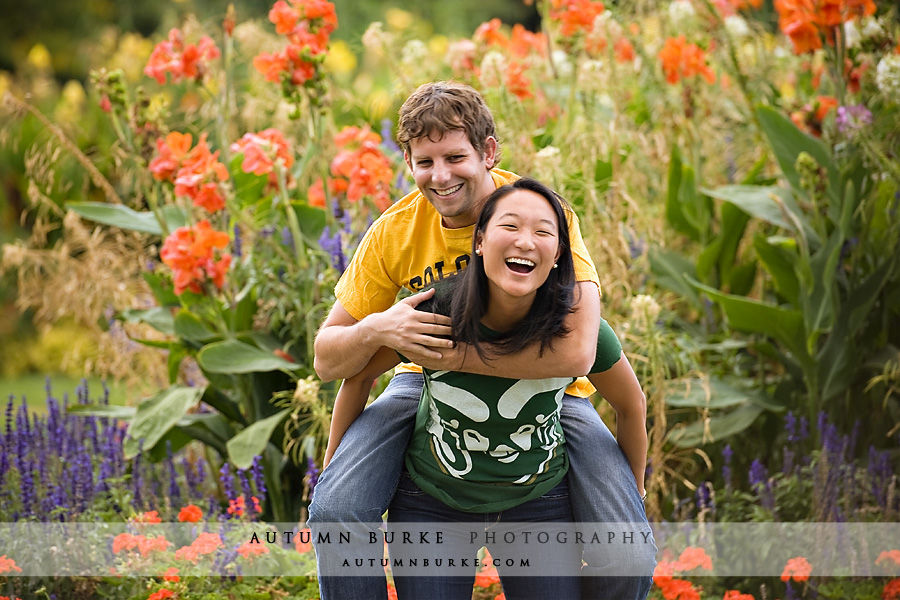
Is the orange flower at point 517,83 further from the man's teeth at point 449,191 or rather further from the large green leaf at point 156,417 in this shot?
the man's teeth at point 449,191

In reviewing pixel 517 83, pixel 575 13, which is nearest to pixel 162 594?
pixel 517 83

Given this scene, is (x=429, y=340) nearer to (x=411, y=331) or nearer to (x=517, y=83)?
(x=411, y=331)

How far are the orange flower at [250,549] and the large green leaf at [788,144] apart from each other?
201 cm

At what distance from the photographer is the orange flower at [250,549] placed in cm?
220

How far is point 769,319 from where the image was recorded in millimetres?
2773

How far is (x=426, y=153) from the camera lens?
1.67 m

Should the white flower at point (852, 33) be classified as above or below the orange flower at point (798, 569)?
above

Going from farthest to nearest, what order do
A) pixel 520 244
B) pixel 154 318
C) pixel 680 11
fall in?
pixel 680 11
pixel 154 318
pixel 520 244

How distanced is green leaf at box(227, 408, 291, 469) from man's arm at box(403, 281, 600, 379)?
1123 mm

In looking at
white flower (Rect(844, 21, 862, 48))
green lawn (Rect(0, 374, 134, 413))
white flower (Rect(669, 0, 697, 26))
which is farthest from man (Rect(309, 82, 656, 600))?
green lawn (Rect(0, 374, 134, 413))

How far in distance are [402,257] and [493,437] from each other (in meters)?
0.40

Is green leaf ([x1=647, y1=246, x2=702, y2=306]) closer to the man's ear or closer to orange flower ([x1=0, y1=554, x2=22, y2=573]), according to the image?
the man's ear

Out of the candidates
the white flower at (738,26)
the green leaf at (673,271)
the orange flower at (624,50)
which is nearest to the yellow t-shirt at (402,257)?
the green leaf at (673,271)

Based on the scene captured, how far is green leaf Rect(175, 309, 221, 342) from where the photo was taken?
2.83 m
